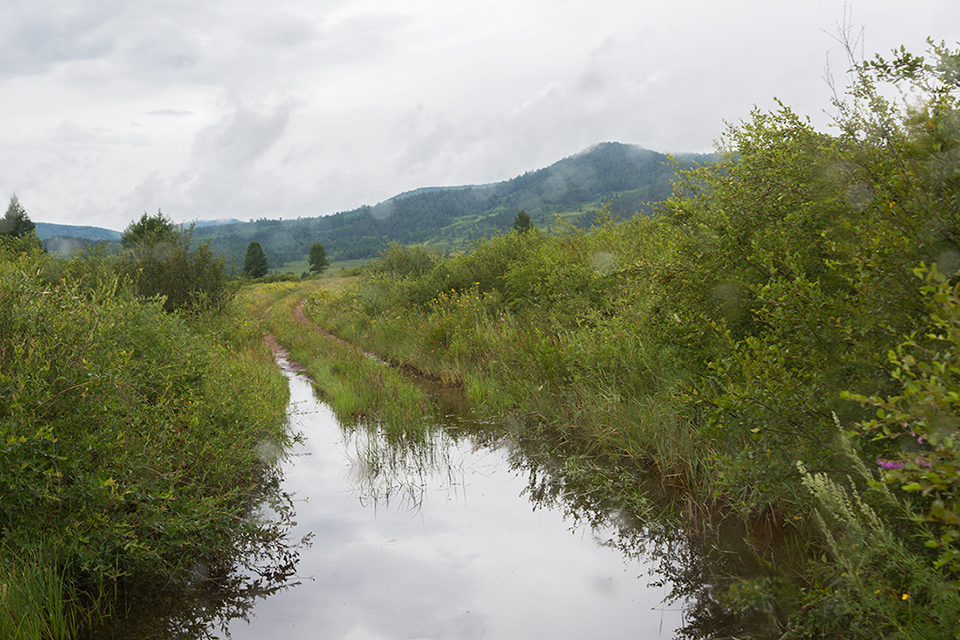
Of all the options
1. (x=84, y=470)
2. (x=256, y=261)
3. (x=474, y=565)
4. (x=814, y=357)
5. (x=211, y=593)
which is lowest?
(x=474, y=565)

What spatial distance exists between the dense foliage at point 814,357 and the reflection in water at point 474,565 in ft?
1.71

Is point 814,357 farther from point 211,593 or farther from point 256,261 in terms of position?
point 256,261

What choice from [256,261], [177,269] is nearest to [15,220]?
[177,269]

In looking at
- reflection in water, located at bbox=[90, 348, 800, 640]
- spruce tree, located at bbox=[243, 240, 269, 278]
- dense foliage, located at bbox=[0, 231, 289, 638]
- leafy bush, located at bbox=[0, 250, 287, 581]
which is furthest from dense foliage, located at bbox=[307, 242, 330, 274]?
leafy bush, located at bbox=[0, 250, 287, 581]

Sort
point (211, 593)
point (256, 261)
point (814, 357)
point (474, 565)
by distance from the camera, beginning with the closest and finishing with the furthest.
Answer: point (814, 357)
point (211, 593)
point (474, 565)
point (256, 261)

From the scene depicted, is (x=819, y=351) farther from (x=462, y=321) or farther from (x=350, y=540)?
(x=462, y=321)

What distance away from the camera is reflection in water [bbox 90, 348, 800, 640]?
3.85 m

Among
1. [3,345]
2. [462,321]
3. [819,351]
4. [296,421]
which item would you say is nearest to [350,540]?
[3,345]

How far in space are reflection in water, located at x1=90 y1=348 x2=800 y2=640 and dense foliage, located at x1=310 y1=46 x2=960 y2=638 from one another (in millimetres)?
523

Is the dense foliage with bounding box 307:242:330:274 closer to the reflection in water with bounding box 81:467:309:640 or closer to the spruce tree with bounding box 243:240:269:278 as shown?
the spruce tree with bounding box 243:240:269:278

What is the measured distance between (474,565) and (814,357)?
2.92 meters

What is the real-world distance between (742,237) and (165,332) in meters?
6.04

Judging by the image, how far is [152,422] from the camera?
14.4 ft

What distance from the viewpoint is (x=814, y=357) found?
3.54m
